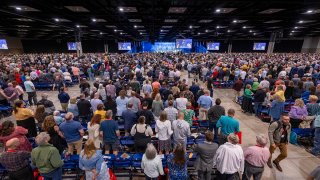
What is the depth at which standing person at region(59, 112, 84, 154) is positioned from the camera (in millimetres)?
4953

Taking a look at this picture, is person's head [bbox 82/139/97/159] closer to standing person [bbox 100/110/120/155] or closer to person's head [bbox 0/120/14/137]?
standing person [bbox 100/110/120/155]

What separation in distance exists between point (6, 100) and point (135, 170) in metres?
7.61

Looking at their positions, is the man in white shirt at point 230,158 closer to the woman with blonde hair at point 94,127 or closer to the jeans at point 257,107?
the woman with blonde hair at point 94,127

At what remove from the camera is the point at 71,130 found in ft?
16.4

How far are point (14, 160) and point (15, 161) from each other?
3cm

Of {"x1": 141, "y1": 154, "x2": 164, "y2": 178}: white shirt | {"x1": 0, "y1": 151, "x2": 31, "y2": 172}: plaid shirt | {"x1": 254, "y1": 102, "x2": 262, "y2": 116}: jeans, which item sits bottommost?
{"x1": 254, "y1": 102, "x2": 262, "y2": 116}: jeans

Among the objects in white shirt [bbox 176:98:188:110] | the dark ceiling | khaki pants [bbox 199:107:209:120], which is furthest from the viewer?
the dark ceiling

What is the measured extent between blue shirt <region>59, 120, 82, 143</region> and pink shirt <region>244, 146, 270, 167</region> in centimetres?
393

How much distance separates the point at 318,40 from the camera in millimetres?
41906

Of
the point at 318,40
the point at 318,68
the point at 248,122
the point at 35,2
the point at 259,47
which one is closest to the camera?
the point at 248,122

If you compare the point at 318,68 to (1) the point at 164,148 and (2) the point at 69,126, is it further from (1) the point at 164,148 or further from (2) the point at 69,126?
(2) the point at 69,126

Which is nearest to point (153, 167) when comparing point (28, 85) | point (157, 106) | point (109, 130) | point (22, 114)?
point (109, 130)

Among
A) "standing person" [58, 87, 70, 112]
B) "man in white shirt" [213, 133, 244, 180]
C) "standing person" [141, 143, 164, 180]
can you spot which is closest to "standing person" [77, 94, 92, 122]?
"standing person" [58, 87, 70, 112]

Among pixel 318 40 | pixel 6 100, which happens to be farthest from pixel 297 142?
pixel 318 40
